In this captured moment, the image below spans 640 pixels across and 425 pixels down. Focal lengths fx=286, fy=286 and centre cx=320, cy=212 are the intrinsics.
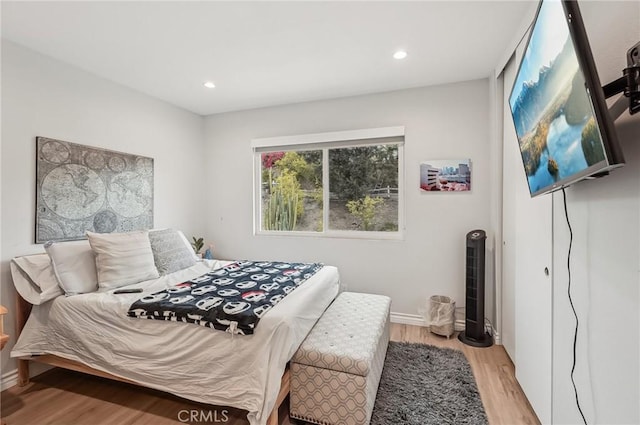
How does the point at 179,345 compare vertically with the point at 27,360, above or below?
above

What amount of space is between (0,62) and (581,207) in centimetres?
371

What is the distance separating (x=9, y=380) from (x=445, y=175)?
13.2ft

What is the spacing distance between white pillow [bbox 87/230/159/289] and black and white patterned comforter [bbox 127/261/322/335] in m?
0.44

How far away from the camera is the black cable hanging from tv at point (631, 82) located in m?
0.88

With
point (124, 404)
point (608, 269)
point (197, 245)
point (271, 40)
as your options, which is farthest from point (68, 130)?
point (608, 269)

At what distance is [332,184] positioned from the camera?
3508 millimetres

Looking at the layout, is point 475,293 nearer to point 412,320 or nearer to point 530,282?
point 412,320

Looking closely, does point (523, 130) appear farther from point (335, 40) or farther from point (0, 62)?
point (0, 62)

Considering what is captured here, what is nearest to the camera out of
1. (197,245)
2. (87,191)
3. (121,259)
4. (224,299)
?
(224,299)

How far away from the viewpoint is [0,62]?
6.76 ft

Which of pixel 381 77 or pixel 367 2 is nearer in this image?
pixel 367 2

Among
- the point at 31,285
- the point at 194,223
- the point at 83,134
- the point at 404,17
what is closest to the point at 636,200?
the point at 404,17

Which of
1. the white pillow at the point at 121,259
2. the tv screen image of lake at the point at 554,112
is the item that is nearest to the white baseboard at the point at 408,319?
the tv screen image of lake at the point at 554,112

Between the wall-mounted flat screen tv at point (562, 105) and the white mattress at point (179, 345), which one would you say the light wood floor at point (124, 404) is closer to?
the white mattress at point (179, 345)
